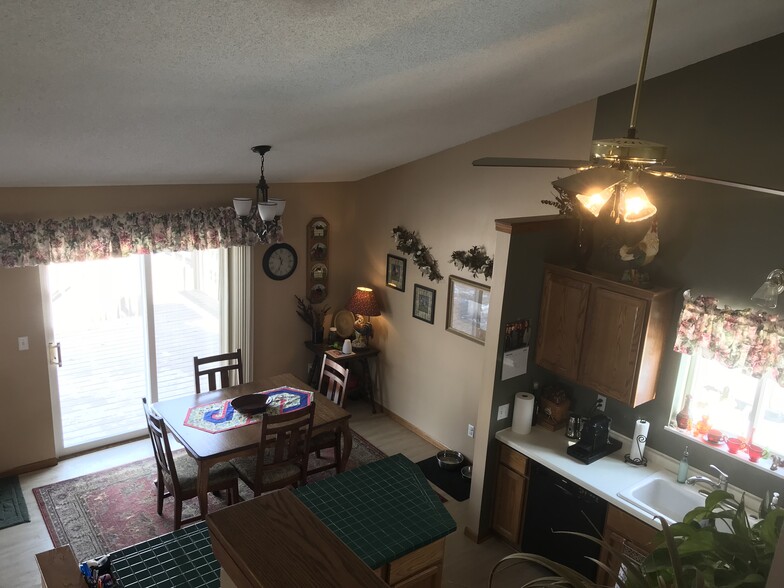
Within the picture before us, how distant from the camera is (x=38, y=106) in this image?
9.85 feet

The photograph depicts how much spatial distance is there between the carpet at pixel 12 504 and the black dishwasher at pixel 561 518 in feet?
12.3

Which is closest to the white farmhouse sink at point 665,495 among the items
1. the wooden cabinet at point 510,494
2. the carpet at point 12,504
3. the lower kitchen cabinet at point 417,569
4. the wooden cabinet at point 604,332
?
the wooden cabinet at point 604,332

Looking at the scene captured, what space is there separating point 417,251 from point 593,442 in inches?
96.8

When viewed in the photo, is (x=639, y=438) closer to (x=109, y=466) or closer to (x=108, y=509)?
(x=108, y=509)

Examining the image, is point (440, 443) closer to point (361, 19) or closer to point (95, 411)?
point (95, 411)

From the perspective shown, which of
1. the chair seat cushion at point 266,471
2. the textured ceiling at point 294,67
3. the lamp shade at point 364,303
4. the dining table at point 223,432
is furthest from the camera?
the lamp shade at point 364,303

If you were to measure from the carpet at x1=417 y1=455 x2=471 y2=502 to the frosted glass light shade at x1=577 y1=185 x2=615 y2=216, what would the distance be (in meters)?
3.57

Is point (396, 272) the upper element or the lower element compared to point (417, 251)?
lower

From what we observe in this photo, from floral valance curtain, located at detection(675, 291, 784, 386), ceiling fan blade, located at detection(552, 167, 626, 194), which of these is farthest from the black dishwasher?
ceiling fan blade, located at detection(552, 167, 626, 194)

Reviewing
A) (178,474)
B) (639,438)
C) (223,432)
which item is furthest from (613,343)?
(178,474)

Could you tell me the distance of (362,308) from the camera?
20.9 ft

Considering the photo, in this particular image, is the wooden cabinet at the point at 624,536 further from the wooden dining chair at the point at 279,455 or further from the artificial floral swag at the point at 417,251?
the artificial floral swag at the point at 417,251

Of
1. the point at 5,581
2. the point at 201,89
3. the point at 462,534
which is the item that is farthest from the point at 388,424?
the point at 201,89

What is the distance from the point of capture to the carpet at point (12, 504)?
15.5 feet
